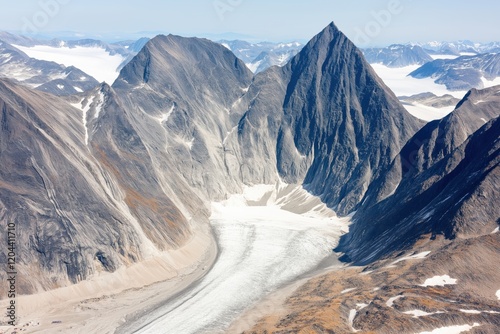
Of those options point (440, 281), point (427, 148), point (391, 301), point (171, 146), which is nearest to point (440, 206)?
point (440, 281)

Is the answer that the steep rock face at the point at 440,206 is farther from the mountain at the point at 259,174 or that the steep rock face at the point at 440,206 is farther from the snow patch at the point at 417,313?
the snow patch at the point at 417,313

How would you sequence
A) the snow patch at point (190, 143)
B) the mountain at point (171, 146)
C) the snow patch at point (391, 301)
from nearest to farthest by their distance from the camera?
the snow patch at point (391, 301), the mountain at point (171, 146), the snow patch at point (190, 143)

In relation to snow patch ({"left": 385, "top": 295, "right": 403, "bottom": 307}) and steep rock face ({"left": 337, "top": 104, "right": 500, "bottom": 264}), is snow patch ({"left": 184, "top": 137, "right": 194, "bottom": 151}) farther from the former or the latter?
snow patch ({"left": 385, "top": 295, "right": 403, "bottom": 307})

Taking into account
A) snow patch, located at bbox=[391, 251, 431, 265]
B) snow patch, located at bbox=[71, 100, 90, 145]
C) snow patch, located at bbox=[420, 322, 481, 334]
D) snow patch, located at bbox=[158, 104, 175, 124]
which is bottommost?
snow patch, located at bbox=[391, 251, 431, 265]

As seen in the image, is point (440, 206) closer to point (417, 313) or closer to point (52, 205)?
point (417, 313)

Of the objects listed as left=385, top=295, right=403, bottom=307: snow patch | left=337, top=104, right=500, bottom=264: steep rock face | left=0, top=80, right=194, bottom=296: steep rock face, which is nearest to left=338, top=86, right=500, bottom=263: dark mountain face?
left=337, top=104, right=500, bottom=264: steep rock face

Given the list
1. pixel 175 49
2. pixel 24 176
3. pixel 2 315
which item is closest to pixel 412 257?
pixel 2 315

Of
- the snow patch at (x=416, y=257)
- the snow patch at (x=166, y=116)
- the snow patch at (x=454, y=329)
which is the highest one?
the snow patch at (x=166, y=116)

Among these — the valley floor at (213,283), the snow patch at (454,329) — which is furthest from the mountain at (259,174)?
the valley floor at (213,283)
